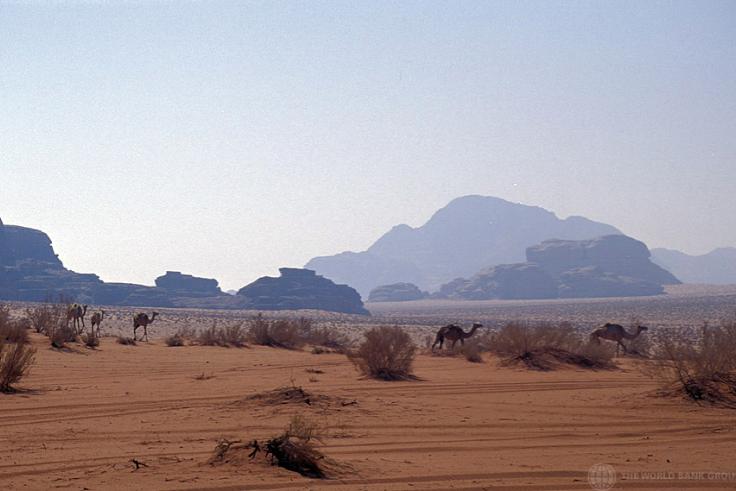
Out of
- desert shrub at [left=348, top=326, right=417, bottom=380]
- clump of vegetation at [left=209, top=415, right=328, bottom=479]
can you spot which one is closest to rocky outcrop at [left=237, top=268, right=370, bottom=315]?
desert shrub at [left=348, top=326, right=417, bottom=380]

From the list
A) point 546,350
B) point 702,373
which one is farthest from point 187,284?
point 702,373

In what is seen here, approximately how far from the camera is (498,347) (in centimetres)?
2383

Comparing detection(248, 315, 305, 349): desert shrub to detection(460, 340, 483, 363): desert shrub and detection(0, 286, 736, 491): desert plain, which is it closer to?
detection(460, 340, 483, 363): desert shrub

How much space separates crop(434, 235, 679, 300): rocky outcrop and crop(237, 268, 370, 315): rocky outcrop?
6532 centimetres

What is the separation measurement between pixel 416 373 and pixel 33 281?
8150 cm

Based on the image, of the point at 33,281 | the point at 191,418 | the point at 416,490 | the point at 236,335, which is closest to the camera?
the point at 416,490

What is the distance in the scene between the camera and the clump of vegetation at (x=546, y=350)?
21295 millimetres

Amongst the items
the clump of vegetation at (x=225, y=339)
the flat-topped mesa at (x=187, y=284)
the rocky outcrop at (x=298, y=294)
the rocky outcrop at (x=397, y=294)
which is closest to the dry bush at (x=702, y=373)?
the clump of vegetation at (x=225, y=339)

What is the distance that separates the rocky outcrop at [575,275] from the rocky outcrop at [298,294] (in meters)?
65.3

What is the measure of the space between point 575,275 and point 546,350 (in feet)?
486

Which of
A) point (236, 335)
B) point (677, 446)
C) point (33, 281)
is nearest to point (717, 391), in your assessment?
point (677, 446)

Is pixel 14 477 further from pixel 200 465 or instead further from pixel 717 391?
pixel 717 391

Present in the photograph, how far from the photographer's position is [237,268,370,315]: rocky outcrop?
101m

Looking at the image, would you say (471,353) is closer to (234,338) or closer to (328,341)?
(328,341)
